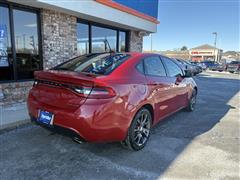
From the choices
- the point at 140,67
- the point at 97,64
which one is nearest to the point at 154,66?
the point at 140,67

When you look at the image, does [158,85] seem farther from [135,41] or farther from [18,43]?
[135,41]

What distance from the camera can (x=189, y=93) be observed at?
568 cm

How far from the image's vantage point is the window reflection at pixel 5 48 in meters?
5.58

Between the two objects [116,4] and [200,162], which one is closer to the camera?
[200,162]

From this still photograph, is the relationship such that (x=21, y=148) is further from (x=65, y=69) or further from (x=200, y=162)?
(x=200, y=162)

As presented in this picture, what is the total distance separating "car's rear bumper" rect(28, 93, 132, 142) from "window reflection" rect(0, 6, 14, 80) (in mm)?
3382

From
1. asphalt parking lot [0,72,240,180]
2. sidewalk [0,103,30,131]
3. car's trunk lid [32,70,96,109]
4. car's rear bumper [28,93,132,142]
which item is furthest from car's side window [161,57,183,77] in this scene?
sidewalk [0,103,30,131]

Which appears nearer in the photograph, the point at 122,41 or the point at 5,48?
the point at 5,48

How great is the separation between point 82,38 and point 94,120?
5.79 metres

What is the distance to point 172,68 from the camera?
4805 millimetres

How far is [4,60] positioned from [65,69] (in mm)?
3112

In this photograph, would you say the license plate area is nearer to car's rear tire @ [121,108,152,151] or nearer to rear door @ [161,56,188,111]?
car's rear tire @ [121,108,152,151]

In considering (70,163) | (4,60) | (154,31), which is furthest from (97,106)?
(154,31)

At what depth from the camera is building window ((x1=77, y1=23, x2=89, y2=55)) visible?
25.6 feet
